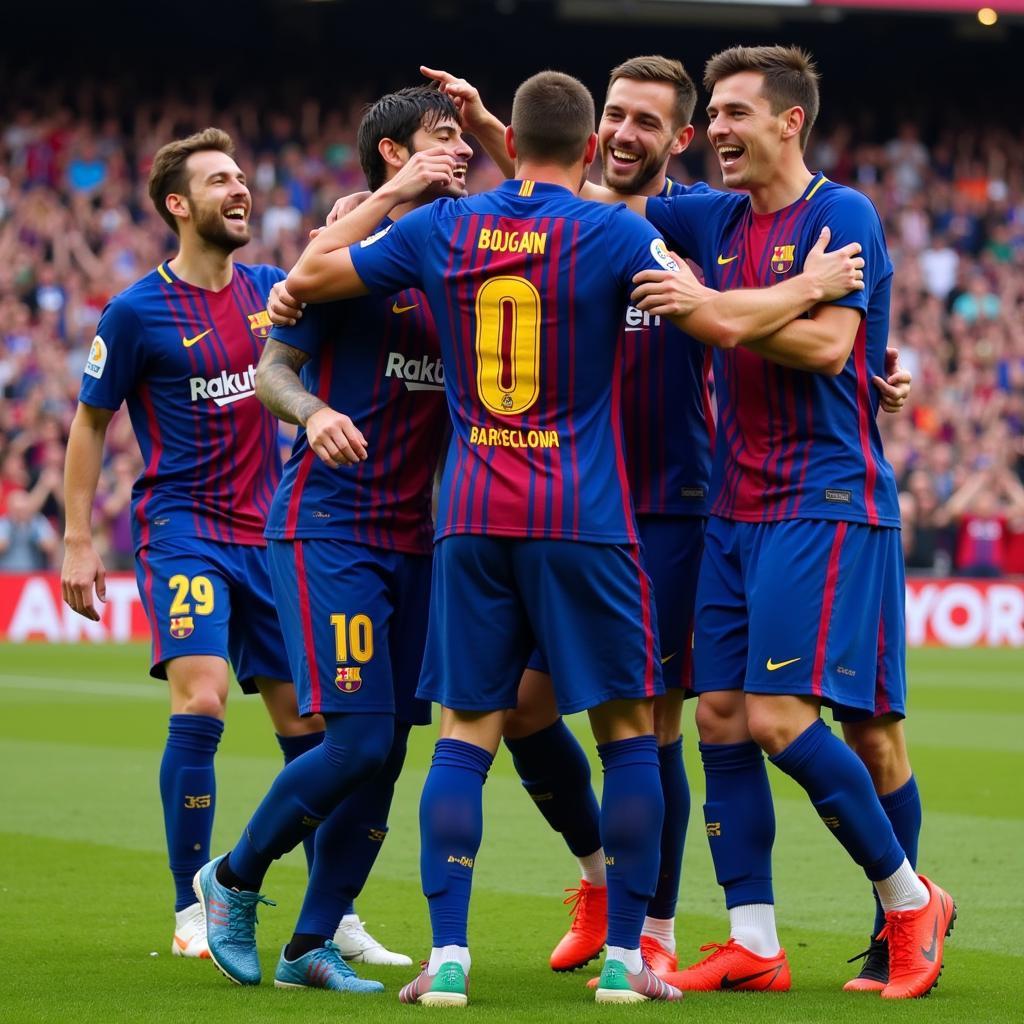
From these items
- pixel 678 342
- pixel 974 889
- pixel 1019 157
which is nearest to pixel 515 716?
pixel 678 342

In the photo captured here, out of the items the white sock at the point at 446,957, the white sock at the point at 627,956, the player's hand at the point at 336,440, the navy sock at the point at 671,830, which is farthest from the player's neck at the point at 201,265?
the white sock at the point at 627,956

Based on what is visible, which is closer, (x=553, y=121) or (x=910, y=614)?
(x=553, y=121)

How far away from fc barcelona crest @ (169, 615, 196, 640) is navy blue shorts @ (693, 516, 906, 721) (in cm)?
174

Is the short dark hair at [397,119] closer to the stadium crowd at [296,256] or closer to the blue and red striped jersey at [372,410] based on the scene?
the blue and red striped jersey at [372,410]

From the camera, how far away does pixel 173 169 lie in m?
6.55

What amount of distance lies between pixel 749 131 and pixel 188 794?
8.93 ft

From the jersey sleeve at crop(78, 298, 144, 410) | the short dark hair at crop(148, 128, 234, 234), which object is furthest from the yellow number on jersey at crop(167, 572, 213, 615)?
the short dark hair at crop(148, 128, 234, 234)

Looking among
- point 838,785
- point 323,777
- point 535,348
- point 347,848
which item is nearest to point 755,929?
point 838,785

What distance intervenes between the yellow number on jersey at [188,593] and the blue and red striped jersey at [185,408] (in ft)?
0.60

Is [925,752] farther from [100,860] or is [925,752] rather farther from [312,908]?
[312,908]

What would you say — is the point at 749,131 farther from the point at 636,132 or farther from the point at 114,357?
the point at 114,357

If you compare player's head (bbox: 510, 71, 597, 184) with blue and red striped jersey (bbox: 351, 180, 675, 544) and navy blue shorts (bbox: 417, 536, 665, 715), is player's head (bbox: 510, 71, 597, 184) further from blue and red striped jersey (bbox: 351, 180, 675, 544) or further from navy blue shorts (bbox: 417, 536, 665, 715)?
navy blue shorts (bbox: 417, 536, 665, 715)

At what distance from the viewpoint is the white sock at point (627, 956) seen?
15.8 feet

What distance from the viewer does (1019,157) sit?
2986cm
